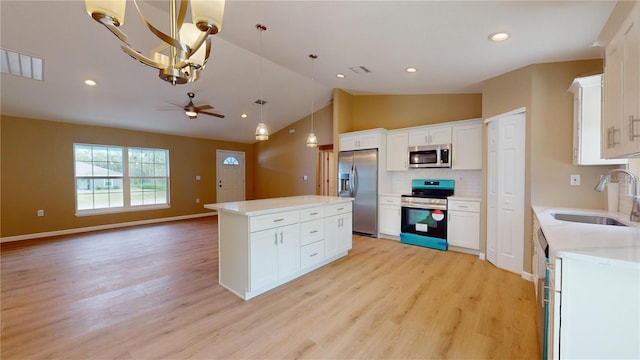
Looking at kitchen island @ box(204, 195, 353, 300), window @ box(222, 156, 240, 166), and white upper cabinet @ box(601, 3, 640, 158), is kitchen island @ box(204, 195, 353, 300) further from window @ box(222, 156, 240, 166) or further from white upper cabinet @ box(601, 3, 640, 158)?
window @ box(222, 156, 240, 166)

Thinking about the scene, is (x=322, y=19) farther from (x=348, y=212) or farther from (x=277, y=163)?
(x=277, y=163)

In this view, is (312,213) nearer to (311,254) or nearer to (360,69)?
(311,254)

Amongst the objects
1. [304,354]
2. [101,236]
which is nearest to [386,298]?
[304,354]

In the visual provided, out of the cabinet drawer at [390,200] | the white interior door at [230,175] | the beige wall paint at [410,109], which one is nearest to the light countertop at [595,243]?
the cabinet drawer at [390,200]

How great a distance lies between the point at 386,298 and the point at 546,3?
2834 millimetres

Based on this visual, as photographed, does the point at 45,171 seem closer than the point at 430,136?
No

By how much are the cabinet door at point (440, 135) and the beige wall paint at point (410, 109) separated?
1.30 feet

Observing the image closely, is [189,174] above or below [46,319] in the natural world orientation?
above

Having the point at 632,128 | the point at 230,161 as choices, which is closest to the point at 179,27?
the point at 632,128

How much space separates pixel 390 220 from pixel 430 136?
1.66m

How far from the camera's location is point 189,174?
737cm

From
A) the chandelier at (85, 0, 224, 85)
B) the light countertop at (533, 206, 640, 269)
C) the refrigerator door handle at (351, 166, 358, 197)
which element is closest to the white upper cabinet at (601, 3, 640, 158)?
the light countertop at (533, 206, 640, 269)

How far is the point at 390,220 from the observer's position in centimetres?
481

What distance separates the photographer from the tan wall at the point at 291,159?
6.66m
